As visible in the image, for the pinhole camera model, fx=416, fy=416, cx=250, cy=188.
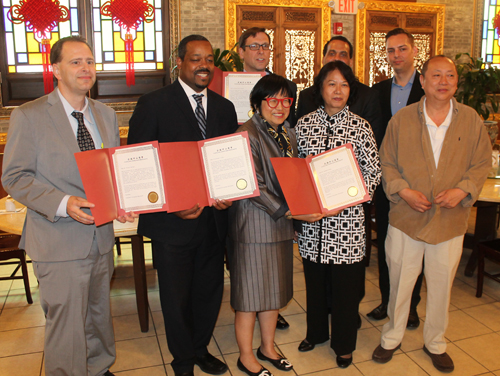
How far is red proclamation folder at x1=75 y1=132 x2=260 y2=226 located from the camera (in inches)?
76.1

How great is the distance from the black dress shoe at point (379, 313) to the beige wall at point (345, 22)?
5826 millimetres

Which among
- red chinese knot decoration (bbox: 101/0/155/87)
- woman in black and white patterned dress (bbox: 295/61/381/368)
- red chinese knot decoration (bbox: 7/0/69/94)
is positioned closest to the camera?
woman in black and white patterned dress (bbox: 295/61/381/368)

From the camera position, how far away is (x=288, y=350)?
2.90 meters

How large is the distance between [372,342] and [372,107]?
1.68 metres

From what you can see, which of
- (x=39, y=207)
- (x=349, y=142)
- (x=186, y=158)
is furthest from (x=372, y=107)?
(x=39, y=207)

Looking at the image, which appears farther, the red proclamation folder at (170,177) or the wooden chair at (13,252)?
the wooden chair at (13,252)

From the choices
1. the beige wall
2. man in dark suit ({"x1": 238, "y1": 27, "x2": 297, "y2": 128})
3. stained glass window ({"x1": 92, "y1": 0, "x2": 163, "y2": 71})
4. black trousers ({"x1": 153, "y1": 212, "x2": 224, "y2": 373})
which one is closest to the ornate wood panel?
the beige wall

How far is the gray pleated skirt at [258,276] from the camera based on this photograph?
2.39 m

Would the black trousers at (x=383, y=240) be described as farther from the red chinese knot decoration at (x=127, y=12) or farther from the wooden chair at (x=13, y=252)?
the red chinese knot decoration at (x=127, y=12)

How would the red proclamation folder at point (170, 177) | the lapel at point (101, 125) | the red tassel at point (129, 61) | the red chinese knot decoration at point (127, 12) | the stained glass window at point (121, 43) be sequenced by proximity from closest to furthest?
the red proclamation folder at point (170, 177)
the lapel at point (101, 125)
the red chinese knot decoration at point (127, 12)
the red tassel at point (129, 61)
the stained glass window at point (121, 43)

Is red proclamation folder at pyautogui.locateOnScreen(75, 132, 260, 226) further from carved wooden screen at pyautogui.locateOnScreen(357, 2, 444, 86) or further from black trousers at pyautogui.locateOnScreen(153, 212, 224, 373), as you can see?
carved wooden screen at pyautogui.locateOnScreen(357, 2, 444, 86)

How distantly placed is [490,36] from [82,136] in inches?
387

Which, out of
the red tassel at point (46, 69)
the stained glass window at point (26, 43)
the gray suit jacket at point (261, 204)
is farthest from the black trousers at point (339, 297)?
the stained glass window at point (26, 43)

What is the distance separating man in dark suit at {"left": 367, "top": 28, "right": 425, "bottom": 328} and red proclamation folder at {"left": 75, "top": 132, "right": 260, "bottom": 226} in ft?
4.68
